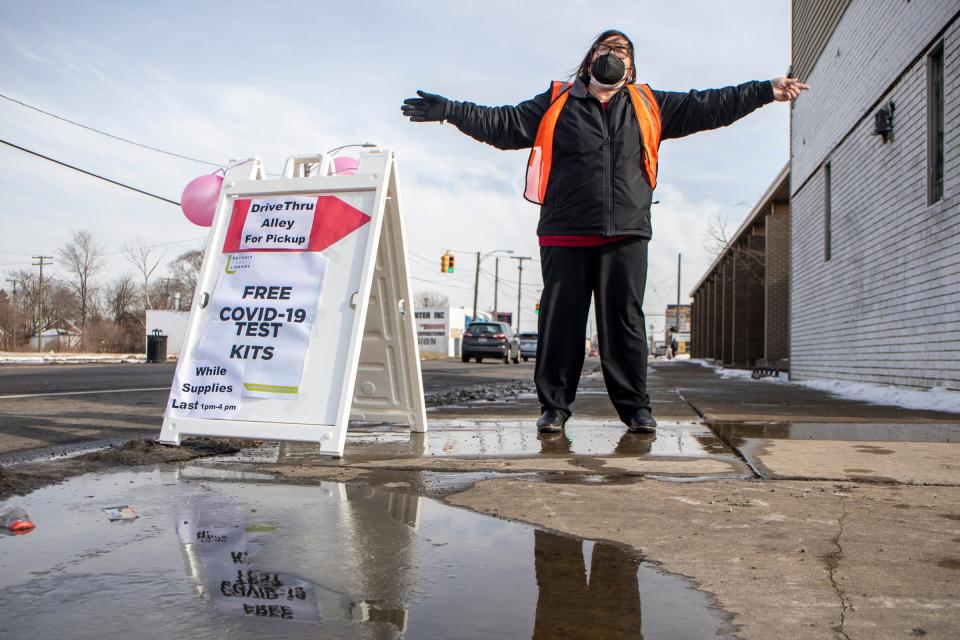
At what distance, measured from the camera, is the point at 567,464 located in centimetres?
332

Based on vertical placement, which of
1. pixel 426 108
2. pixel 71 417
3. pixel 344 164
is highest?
pixel 426 108

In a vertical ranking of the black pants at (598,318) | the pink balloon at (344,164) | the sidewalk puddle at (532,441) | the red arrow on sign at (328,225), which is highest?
the pink balloon at (344,164)

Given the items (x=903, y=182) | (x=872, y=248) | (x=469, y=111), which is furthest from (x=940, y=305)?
(x=469, y=111)

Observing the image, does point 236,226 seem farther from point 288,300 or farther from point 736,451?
point 736,451

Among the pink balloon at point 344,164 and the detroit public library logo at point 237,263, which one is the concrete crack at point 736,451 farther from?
the pink balloon at point 344,164

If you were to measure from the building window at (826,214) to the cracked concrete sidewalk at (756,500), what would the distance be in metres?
9.64

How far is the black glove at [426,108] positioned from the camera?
4395 mm

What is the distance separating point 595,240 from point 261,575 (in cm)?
309

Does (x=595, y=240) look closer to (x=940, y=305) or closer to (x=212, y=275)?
(x=212, y=275)

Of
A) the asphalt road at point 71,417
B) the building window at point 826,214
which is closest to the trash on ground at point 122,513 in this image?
the asphalt road at point 71,417

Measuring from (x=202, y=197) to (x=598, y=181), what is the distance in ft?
7.54

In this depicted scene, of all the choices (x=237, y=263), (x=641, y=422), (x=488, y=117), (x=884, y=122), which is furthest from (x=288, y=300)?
(x=884, y=122)

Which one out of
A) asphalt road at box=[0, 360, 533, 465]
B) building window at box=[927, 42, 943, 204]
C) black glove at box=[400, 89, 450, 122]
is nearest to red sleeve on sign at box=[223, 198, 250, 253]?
black glove at box=[400, 89, 450, 122]

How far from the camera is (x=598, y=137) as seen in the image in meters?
4.41
